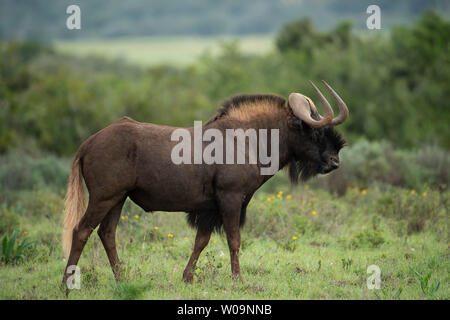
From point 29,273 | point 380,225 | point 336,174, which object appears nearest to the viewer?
point 29,273

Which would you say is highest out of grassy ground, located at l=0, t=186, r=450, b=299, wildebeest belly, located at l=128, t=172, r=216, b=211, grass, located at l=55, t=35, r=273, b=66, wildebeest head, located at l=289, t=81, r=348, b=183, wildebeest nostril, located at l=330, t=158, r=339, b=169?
grass, located at l=55, t=35, r=273, b=66

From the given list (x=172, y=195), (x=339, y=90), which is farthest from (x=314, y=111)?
(x=339, y=90)

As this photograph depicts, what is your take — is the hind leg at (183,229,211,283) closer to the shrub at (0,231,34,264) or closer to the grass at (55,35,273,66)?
the shrub at (0,231,34,264)

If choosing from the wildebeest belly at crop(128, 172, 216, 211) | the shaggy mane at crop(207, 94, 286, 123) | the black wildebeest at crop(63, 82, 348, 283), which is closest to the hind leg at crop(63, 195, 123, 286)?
the black wildebeest at crop(63, 82, 348, 283)

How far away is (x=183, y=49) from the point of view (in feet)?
503

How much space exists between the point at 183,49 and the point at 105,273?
150m

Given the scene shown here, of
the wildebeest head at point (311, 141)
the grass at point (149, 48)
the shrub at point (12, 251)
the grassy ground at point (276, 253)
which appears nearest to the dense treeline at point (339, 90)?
the grassy ground at point (276, 253)

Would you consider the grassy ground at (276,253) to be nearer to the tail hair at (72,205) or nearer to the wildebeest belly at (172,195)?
the tail hair at (72,205)

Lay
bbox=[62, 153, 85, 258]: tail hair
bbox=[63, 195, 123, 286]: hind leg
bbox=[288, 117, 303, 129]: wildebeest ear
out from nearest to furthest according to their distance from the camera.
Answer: bbox=[63, 195, 123, 286]: hind leg < bbox=[62, 153, 85, 258]: tail hair < bbox=[288, 117, 303, 129]: wildebeest ear

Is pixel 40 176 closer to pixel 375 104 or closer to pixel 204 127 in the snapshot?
pixel 204 127

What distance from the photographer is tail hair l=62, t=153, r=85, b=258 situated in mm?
6730

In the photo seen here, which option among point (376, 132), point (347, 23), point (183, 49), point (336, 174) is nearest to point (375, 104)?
point (376, 132)

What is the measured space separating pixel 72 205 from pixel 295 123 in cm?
312

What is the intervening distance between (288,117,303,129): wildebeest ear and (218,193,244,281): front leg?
4.09 feet
